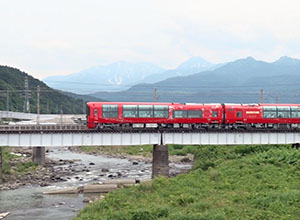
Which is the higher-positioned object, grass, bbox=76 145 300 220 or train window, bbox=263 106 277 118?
train window, bbox=263 106 277 118

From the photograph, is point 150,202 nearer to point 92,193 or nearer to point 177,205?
point 177,205

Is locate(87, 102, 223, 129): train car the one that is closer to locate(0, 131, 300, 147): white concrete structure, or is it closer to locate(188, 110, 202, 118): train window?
locate(188, 110, 202, 118): train window

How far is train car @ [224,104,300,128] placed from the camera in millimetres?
54969

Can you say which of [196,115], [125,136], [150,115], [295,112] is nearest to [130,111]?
[150,115]

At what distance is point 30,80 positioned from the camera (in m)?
186

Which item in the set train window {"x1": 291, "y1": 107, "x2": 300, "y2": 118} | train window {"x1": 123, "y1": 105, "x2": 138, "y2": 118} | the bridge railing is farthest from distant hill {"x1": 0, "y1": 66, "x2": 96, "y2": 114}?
train window {"x1": 291, "y1": 107, "x2": 300, "y2": 118}

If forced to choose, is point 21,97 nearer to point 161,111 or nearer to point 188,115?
point 161,111

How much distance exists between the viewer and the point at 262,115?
5538 cm

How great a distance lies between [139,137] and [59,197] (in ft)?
41.7

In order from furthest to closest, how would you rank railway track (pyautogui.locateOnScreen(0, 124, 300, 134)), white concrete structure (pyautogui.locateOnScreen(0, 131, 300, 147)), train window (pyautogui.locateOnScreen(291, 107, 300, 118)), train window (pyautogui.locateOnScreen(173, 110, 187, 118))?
train window (pyautogui.locateOnScreen(291, 107, 300, 118)), train window (pyautogui.locateOnScreen(173, 110, 187, 118)), railway track (pyautogui.locateOnScreen(0, 124, 300, 134)), white concrete structure (pyautogui.locateOnScreen(0, 131, 300, 147))

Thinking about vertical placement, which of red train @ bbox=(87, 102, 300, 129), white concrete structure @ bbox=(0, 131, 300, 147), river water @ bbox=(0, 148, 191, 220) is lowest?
river water @ bbox=(0, 148, 191, 220)

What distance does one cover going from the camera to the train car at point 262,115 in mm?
54969

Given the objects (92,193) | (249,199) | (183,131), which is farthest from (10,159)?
(249,199)

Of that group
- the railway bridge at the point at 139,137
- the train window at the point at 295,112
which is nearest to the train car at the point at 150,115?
the railway bridge at the point at 139,137
